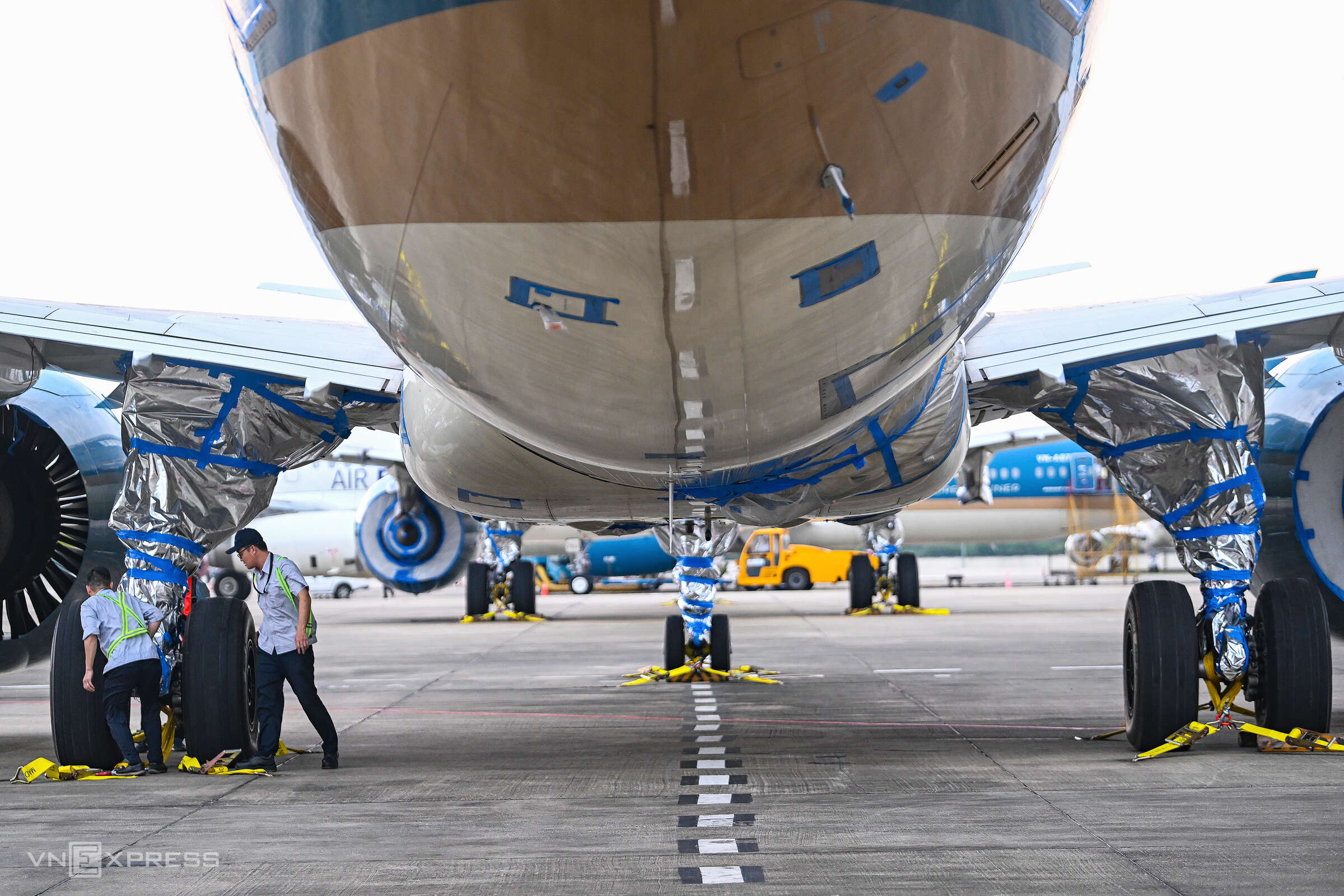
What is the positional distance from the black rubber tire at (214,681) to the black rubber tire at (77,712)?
1.60 ft

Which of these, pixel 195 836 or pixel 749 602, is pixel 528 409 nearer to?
pixel 195 836

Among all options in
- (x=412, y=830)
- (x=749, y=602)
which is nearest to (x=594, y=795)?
(x=412, y=830)

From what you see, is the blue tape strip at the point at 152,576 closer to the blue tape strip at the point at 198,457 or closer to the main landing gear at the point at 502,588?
the blue tape strip at the point at 198,457

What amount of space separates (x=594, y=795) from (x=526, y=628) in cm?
1712

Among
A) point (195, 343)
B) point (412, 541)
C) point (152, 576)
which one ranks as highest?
point (195, 343)

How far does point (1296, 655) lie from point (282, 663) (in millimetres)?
6069

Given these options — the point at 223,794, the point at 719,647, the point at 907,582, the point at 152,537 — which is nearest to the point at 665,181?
the point at 223,794

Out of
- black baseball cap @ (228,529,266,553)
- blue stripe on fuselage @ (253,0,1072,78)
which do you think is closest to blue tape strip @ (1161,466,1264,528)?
blue stripe on fuselage @ (253,0,1072,78)

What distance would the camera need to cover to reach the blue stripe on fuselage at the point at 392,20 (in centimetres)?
258

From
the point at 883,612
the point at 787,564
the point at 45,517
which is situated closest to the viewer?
the point at 45,517

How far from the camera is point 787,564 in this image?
4291cm

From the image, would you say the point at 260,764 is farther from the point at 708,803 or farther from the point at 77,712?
the point at 708,803

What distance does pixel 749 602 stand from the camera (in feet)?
114

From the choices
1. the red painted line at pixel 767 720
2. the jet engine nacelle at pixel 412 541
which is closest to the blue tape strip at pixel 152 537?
the red painted line at pixel 767 720
